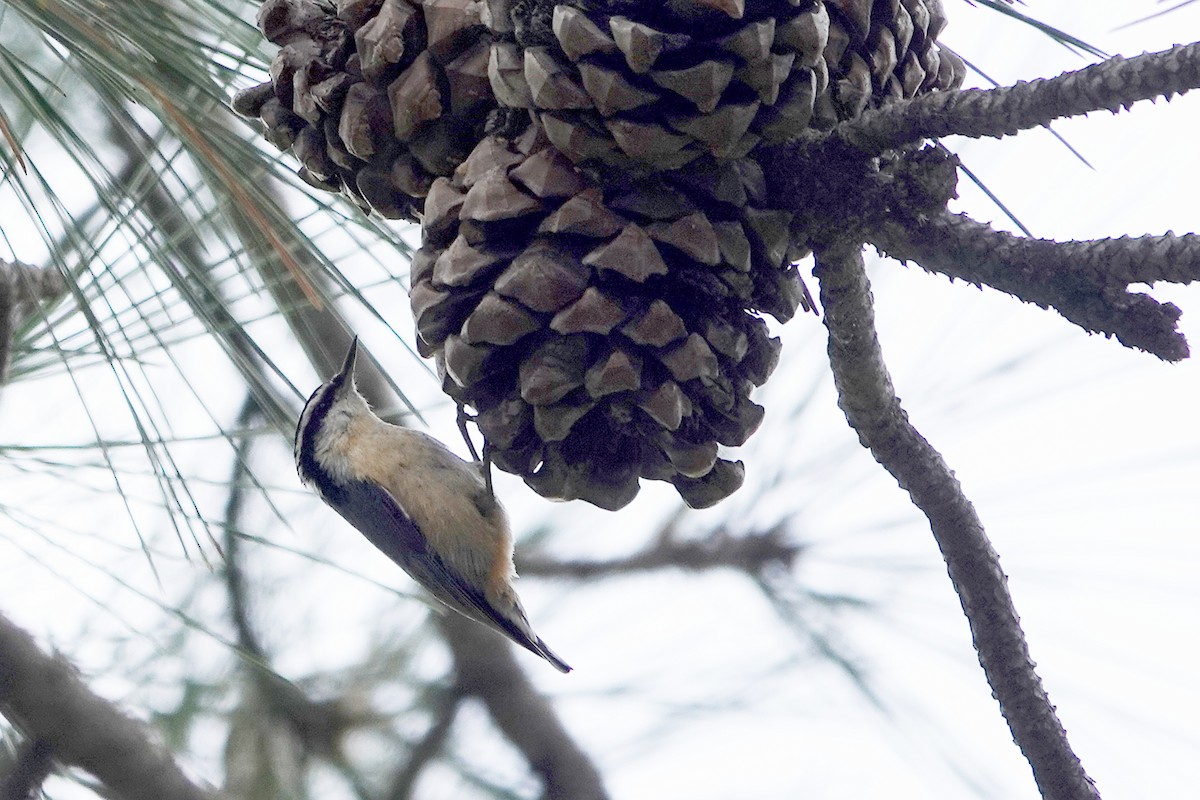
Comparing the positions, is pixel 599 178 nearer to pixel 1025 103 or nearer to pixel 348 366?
pixel 1025 103

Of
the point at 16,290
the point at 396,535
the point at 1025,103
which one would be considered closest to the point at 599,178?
the point at 1025,103

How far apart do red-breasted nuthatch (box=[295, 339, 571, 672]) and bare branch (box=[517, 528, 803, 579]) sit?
8.1 inches

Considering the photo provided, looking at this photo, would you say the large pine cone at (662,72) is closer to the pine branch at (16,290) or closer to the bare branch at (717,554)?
the pine branch at (16,290)

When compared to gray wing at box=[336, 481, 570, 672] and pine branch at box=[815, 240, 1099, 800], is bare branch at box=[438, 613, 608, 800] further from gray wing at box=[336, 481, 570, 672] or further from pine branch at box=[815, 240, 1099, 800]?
pine branch at box=[815, 240, 1099, 800]

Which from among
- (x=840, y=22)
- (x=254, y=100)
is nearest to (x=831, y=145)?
(x=840, y=22)

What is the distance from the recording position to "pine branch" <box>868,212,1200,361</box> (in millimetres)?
595

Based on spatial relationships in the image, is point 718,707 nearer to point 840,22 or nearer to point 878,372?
point 878,372

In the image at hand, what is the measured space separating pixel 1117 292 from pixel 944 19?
34 centimetres

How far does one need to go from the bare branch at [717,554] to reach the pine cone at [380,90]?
0.82 m

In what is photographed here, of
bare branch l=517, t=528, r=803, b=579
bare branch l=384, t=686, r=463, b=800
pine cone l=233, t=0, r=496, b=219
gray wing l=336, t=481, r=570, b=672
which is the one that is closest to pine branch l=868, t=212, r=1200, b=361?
pine cone l=233, t=0, r=496, b=219

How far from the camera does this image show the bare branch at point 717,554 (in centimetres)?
160

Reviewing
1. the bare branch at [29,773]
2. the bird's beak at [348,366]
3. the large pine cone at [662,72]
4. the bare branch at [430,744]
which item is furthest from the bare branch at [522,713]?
the large pine cone at [662,72]

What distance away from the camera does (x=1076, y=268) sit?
636mm

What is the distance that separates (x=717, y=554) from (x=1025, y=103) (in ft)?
3.49
